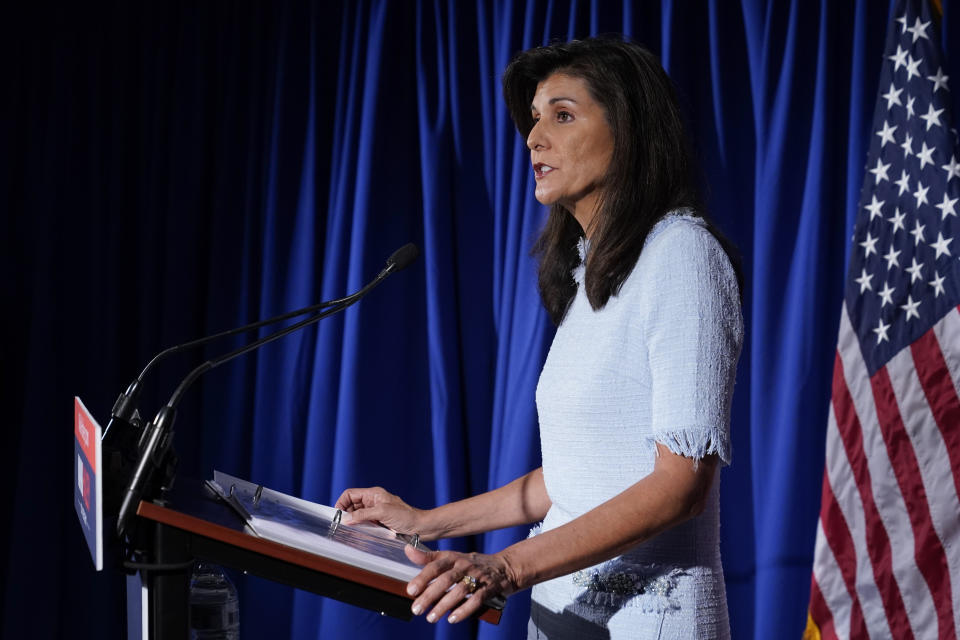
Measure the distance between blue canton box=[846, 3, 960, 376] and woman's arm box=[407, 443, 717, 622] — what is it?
100cm

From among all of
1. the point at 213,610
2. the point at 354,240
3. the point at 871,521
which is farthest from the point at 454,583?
the point at 354,240

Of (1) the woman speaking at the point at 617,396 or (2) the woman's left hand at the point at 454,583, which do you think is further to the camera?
(1) the woman speaking at the point at 617,396

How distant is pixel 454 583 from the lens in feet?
2.73

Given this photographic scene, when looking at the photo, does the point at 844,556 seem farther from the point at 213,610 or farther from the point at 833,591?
the point at 213,610

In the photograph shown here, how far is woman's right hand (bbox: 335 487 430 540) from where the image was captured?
4.46 feet

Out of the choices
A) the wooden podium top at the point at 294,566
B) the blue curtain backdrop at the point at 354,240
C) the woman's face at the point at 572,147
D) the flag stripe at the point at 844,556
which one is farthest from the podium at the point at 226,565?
the blue curtain backdrop at the point at 354,240

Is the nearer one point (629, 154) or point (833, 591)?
point (629, 154)

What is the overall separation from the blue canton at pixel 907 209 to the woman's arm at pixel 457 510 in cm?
82

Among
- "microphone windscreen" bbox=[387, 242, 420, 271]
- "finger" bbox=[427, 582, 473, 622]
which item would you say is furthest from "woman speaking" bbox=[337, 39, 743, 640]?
"microphone windscreen" bbox=[387, 242, 420, 271]

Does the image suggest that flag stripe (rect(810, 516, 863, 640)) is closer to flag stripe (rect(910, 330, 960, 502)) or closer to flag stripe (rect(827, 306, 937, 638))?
flag stripe (rect(827, 306, 937, 638))

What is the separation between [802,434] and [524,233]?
0.81 m

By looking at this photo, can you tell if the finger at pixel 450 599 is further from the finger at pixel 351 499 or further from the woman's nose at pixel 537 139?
the woman's nose at pixel 537 139

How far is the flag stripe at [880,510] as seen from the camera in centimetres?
180

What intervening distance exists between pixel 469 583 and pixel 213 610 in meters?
0.81
